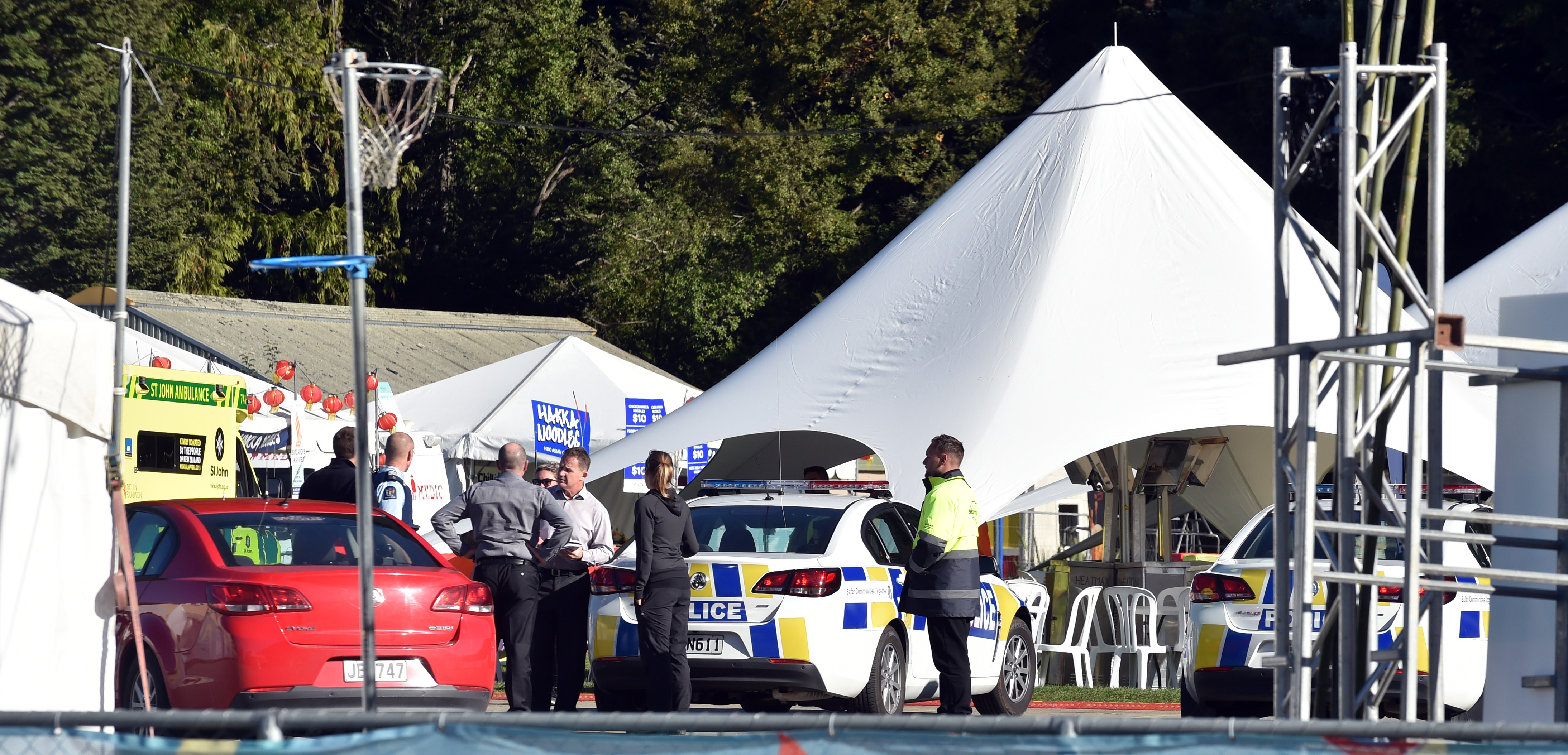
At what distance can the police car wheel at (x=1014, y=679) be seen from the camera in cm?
1288

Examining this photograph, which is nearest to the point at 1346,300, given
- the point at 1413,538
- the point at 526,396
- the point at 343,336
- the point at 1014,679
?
the point at 1413,538

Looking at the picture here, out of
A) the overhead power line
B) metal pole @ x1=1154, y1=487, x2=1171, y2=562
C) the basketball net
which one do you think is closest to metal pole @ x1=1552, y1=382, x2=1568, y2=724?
the basketball net

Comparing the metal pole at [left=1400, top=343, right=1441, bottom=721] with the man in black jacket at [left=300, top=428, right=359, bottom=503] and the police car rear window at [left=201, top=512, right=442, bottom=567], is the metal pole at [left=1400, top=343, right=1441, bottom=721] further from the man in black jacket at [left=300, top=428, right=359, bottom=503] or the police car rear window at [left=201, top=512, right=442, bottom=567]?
the man in black jacket at [left=300, top=428, right=359, bottom=503]

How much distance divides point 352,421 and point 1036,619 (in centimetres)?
1208

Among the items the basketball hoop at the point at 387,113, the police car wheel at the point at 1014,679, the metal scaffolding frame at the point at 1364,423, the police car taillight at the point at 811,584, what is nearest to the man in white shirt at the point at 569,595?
the police car taillight at the point at 811,584

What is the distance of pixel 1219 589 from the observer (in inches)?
451

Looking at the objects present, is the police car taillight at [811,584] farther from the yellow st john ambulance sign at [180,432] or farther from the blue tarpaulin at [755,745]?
the yellow st john ambulance sign at [180,432]

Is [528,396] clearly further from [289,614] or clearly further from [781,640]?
[289,614]

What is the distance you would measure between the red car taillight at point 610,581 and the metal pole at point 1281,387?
5.62 m

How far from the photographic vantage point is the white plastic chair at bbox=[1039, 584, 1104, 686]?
16.5m

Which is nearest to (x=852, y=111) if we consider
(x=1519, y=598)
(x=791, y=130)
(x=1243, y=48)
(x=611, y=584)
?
(x=791, y=130)

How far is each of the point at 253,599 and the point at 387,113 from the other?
12.4 feet

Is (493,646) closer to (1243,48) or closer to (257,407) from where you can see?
(257,407)

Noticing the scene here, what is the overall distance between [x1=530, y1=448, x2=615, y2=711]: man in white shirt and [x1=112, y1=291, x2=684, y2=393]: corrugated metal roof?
21034 millimetres
